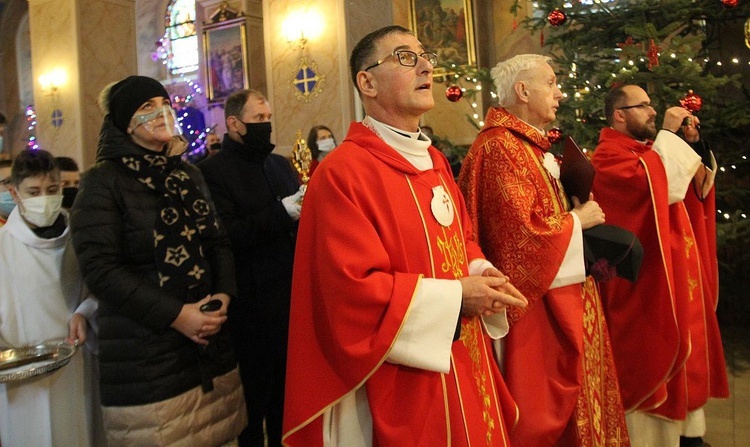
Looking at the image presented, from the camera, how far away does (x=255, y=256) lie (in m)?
3.30

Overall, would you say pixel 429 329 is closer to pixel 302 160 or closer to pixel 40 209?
pixel 302 160

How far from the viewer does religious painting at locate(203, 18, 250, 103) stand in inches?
588

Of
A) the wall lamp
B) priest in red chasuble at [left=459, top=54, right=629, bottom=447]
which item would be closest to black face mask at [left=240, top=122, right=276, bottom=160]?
priest in red chasuble at [left=459, top=54, right=629, bottom=447]

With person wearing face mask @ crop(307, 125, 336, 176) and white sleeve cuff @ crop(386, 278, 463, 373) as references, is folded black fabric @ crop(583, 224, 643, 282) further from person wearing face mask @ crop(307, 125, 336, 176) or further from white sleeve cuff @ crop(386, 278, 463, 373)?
person wearing face mask @ crop(307, 125, 336, 176)

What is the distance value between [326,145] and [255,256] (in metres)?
1.39

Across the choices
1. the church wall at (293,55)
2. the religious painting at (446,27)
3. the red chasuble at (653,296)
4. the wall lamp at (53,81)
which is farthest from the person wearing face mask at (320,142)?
the wall lamp at (53,81)

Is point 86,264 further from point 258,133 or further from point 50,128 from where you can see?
point 50,128

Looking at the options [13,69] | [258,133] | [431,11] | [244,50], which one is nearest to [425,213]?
[258,133]

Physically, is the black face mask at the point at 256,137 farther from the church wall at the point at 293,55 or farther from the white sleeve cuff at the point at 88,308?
the church wall at the point at 293,55

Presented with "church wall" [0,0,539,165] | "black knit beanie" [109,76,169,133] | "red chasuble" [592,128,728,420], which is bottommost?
"red chasuble" [592,128,728,420]

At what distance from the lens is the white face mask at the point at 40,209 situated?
9.43 feet

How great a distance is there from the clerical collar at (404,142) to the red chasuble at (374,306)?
4 cm

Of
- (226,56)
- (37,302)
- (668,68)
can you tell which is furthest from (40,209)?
(226,56)

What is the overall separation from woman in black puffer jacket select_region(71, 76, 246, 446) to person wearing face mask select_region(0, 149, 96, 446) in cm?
44
